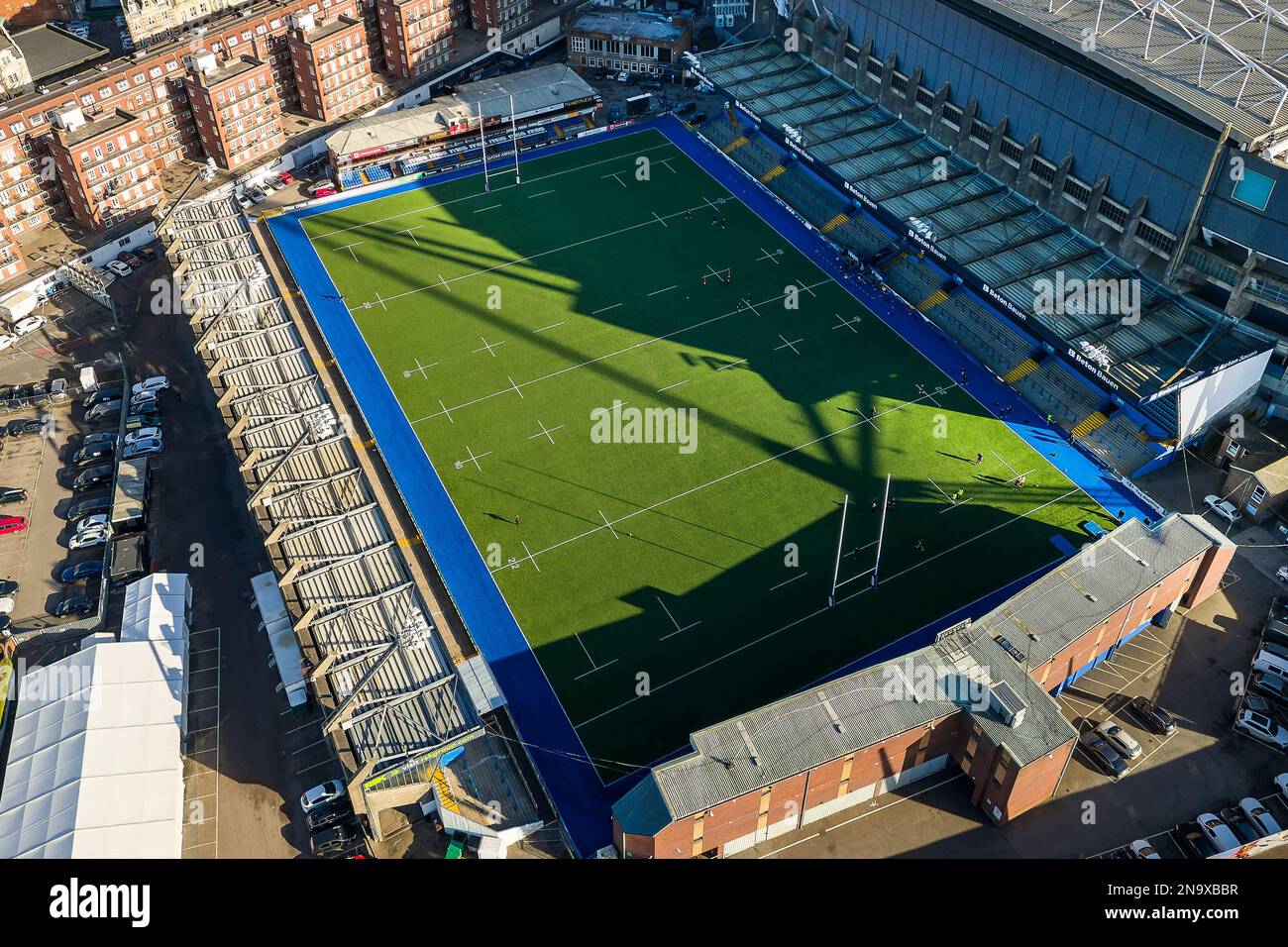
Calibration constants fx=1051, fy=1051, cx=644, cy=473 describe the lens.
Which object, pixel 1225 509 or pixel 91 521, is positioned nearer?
pixel 1225 509

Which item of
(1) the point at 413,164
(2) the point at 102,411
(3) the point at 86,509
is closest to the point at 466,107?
(1) the point at 413,164

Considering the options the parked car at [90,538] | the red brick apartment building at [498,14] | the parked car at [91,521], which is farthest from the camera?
the red brick apartment building at [498,14]

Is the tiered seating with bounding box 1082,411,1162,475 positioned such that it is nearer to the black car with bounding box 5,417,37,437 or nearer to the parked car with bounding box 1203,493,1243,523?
the parked car with bounding box 1203,493,1243,523

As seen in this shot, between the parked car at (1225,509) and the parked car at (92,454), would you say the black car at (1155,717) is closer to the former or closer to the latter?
the parked car at (1225,509)

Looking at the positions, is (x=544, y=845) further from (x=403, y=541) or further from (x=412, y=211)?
(x=412, y=211)

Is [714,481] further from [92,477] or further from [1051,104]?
[92,477]

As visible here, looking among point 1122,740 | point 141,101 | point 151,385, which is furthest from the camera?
point 141,101

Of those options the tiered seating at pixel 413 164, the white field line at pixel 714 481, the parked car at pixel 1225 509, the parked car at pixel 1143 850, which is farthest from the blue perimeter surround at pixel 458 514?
the parked car at pixel 1143 850
